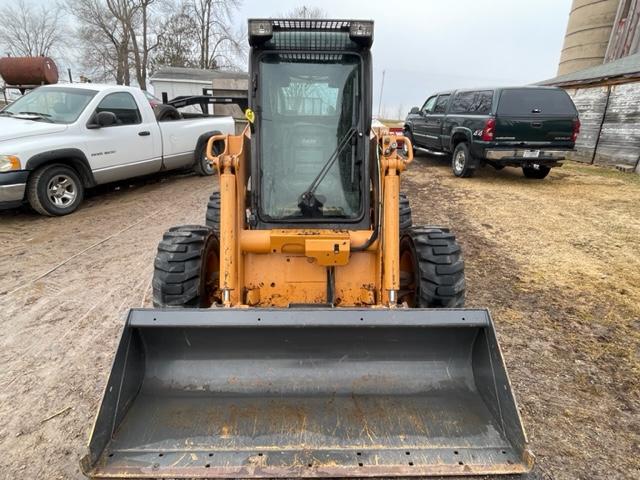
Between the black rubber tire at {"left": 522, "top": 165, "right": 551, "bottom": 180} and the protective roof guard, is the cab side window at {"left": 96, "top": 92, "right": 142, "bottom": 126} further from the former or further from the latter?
the black rubber tire at {"left": 522, "top": 165, "right": 551, "bottom": 180}

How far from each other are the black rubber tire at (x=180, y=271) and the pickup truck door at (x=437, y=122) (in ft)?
32.3

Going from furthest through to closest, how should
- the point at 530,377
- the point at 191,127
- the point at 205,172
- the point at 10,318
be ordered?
the point at 205,172, the point at 191,127, the point at 10,318, the point at 530,377

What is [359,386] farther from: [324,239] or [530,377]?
[530,377]

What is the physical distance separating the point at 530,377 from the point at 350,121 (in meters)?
2.43

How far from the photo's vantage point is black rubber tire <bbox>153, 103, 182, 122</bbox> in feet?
28.1

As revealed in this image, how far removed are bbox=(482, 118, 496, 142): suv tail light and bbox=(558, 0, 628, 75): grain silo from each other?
872 inches

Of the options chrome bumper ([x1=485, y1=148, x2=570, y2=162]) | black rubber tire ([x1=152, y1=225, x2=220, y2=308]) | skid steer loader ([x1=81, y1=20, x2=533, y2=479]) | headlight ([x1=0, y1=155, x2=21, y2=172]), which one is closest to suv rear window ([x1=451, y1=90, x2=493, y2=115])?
chrome bumper ([x1=485, y1=148, x2=570, y2=162])

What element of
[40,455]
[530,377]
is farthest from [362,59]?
[40,455]

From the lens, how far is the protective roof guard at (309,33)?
116 inches

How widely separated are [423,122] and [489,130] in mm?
3519

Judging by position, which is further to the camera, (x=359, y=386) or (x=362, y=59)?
(x=362, y=59)

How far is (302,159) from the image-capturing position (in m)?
3.25

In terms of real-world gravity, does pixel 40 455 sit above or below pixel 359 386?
below

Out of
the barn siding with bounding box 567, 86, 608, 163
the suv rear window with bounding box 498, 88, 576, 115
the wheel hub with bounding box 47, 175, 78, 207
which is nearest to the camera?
Result: the wheel hub with bounding box 47, 175, 78, 207
